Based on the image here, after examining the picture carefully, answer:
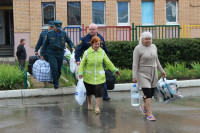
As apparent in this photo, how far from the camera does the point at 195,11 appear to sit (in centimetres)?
2042

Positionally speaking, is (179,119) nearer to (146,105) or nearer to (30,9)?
(146,105)

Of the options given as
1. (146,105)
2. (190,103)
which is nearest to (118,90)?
(190,103)

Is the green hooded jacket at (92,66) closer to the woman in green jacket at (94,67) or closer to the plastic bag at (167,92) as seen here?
the woman in green jacket at (94,67)

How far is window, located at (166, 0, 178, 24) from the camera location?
67.9 feet

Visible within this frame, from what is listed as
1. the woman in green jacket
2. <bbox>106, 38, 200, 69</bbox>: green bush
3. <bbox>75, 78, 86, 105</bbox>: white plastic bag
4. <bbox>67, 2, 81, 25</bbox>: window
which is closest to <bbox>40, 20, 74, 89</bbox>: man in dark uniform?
<bbox>75, 78, 86, 105</bbox>: white plastic bag

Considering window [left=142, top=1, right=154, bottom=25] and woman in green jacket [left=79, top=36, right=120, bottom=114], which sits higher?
window [left=142, top=1, right=154, bottom=25]

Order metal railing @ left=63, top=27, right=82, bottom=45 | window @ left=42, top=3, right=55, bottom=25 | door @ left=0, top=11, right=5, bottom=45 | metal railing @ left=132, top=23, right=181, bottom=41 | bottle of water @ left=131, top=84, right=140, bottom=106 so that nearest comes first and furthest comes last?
bottle of water @ left=131, top=84, right=140, bottom=106, metal railing @ left=132, top=23, right=181, bottom=41, metal railing @ left=63, top=27, right=82, bottom=45, window @ left=42, top=3, right=55, bottom=25, door @ left=0, top=11, right=5, bottom=45

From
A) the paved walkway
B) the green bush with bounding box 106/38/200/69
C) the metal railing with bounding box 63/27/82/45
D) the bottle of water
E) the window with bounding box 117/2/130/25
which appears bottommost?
the paved walkway

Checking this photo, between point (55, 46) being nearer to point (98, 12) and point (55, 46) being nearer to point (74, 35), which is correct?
point (74, 35)

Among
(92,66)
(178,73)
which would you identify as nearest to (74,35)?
(178,73)

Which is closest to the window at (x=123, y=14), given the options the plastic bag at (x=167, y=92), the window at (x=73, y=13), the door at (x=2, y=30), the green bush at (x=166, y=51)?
the window at (x=73, y=13)

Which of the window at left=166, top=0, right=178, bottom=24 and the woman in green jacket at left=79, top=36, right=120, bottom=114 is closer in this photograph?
the woman in green jacket at left=79, top=36, right=120, bottom=114

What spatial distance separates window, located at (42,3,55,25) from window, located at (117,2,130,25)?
3815 mm

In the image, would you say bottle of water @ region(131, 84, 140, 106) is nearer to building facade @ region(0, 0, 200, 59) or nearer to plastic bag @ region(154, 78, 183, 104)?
plastic bag @ region(154, 78, 183, 104)
